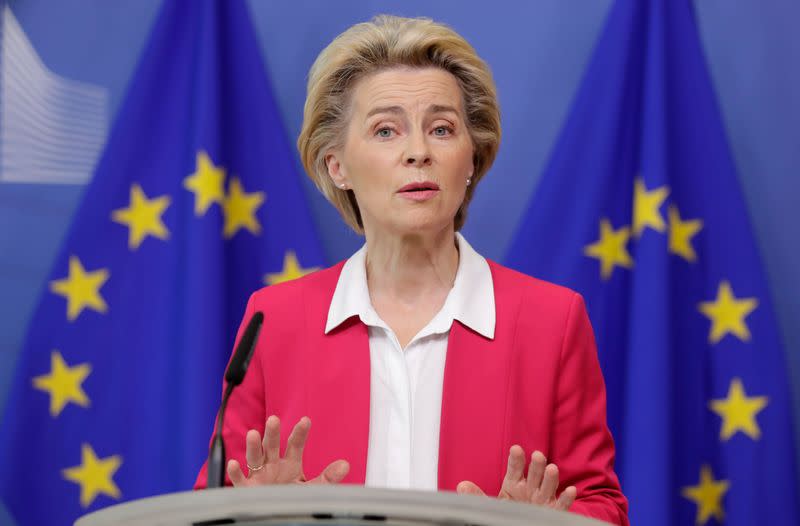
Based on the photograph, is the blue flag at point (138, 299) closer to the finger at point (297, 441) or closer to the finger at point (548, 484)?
the finger at point (297, 441)

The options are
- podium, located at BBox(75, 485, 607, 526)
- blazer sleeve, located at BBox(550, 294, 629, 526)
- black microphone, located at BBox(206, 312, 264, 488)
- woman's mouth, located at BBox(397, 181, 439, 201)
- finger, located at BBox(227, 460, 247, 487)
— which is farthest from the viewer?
woman's mouth, located at BBox(397, 181, 439, 201)

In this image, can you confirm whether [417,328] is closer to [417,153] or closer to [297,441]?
[417,153]

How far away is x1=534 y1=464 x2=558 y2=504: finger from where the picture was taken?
4.73ft

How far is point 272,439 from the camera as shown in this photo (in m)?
1.46

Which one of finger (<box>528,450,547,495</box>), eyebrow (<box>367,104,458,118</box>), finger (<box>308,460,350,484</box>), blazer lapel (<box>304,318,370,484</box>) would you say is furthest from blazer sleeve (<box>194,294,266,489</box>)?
finger (<box>528,450,547,495</box>)

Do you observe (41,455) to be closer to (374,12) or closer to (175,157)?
(175,157)

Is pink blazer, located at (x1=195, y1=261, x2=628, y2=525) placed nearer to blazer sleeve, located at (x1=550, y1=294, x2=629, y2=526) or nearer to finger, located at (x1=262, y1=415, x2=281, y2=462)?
blazer sleeve, located at (x1=550, y1=294, x2=629, y2=526)

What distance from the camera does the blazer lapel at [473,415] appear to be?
1.80 meters

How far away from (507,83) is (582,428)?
1.24m

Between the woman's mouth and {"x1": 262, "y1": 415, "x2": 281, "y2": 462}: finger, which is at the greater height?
the woman's mouth

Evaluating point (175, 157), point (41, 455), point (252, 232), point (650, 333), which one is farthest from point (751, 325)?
point (41, 455)

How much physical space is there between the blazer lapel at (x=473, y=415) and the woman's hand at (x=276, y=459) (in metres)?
0.32

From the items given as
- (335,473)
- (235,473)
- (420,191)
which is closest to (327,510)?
(235,473)

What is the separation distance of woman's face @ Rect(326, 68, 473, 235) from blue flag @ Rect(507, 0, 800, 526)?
0.66 metres
